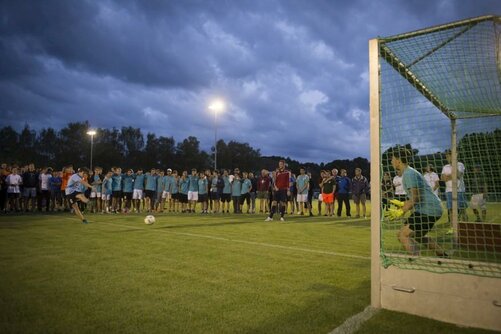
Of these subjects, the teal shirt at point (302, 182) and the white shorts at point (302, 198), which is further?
the white shorts at point (302, 198)

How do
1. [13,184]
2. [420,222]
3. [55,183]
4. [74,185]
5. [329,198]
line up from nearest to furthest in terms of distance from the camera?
1. [420,222]
2. [74,185]
3. [329,198]
4. [13,184]
5. [55,183]

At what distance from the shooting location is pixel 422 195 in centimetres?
524

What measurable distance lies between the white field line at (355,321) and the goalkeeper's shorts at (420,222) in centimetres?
168

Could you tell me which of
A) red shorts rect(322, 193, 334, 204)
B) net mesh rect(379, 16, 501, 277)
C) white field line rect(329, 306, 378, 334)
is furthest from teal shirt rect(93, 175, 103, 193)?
white field line rect(329, 306, 378, 334)

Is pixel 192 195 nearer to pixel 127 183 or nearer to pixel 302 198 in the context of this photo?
pixel 127 183

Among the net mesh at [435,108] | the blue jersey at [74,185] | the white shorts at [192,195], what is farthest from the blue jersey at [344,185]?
the blue jersey at [74,185]

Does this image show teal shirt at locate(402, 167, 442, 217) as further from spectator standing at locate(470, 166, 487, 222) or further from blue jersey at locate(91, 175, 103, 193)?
blue jersey at locate(91, 175, 103, 193)

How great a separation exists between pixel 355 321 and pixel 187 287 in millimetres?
2282

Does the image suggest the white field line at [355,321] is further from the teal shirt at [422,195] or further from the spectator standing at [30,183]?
the spectator standing at [30,183]

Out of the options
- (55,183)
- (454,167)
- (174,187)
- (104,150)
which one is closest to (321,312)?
(454,167)

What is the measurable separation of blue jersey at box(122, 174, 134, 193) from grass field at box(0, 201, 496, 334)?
35.1 feet

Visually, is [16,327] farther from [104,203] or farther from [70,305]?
[104,203]

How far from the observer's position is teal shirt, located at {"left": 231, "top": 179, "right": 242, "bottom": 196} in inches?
768

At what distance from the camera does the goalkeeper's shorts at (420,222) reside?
5.10 metres
